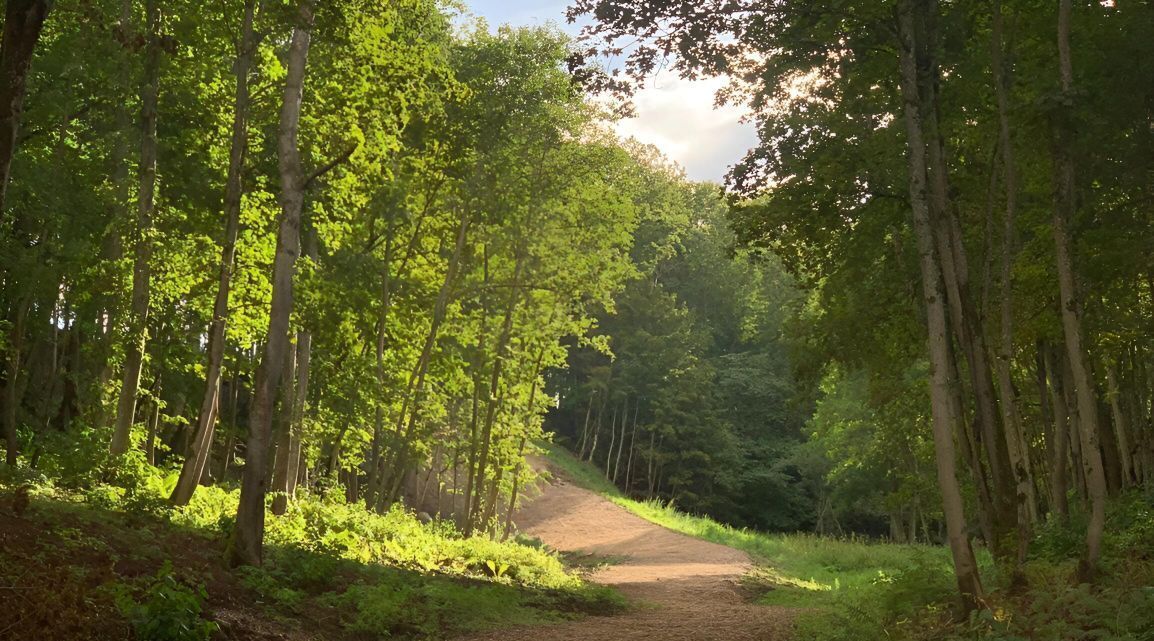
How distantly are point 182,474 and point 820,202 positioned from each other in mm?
9498

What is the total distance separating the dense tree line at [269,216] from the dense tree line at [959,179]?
4649 millimetres

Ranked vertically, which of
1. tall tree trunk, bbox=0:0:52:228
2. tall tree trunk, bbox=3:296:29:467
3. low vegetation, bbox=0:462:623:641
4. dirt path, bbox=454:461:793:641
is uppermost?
tall tree trunk, bbox=0:0:52:228

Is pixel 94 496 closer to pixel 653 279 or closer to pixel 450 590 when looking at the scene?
pixel 450 590

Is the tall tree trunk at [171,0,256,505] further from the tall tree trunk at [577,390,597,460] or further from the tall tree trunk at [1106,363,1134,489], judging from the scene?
the tall tree trunk at [577,390,597,460]

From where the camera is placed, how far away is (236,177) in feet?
40.6

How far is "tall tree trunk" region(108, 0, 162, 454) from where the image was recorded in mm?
12188

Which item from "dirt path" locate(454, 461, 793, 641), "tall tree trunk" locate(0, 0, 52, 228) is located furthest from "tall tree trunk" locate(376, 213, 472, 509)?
"tall tree trunk" locate(0, 0, 52, 228)

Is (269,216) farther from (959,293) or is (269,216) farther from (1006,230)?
(1006,230)

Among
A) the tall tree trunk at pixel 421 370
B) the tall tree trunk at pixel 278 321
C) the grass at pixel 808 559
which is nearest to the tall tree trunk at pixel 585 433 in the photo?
the grass at pixel 808 559

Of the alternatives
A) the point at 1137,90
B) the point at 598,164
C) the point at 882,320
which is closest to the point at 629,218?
the point at 598,164

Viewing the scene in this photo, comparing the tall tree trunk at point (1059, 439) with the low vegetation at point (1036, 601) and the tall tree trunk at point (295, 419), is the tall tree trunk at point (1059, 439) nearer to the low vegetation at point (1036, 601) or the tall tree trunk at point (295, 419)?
the low vegetation at point (1036, 601)

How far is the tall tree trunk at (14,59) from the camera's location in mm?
5934

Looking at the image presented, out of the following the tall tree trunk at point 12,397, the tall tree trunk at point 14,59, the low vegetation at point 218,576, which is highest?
the tall tree trunk at point 14,59

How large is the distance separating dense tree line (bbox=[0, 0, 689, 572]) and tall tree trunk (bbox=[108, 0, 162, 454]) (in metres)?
0.03
